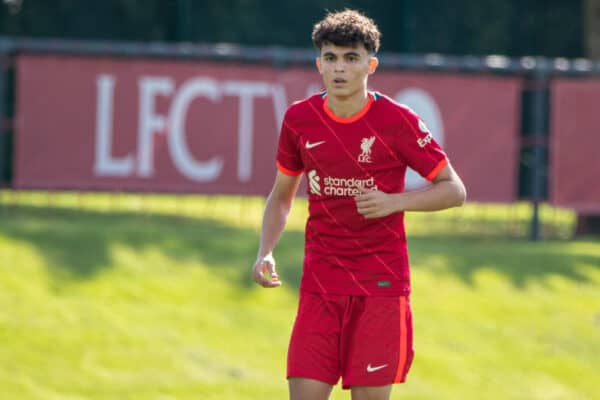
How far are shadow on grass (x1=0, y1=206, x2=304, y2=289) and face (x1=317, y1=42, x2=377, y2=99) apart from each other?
6427mm

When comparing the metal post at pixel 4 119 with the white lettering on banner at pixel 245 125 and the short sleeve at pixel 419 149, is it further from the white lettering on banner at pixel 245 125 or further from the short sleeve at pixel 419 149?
the short sleeve at pixel 419 149

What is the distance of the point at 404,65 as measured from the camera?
49.1ft

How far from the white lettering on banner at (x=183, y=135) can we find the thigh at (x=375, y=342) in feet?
25.6

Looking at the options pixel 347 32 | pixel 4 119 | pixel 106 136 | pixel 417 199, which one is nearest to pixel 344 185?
pixel 417 199

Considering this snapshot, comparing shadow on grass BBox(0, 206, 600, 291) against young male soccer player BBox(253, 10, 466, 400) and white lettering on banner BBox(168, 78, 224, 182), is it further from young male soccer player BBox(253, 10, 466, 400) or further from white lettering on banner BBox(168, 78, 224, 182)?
young male soccer player BBox(253, 10, 466, 400)

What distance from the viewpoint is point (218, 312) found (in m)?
12.3

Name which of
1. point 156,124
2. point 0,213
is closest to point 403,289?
point 156,124

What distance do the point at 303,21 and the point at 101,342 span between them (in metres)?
10.5

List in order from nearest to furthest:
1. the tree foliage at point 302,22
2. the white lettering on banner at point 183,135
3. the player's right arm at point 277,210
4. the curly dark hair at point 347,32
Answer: the curly dark hair at point 347,32 < the player's right arm at point 277,210 < the white lettering on banner at point 183,135 < the tree foliage at point 302,22

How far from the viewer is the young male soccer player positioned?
6.52 m

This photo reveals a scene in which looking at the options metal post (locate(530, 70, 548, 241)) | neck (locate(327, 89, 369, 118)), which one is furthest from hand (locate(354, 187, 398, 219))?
metal post (locate(530, 70, 548, 241))

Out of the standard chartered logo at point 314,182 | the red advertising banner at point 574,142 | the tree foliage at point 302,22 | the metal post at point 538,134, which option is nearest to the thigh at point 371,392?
the standard chartered logo at point 314,182

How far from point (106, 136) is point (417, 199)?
8030mm

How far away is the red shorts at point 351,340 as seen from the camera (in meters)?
6.57
